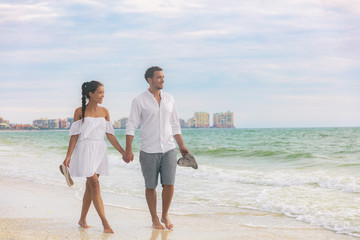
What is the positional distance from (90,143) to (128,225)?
1.37 metres

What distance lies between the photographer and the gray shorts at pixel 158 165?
15.5ft

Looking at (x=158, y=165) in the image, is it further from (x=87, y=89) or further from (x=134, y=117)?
(x=87, y=89)

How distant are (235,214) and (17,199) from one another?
12.3 feet

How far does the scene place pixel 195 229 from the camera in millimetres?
5309

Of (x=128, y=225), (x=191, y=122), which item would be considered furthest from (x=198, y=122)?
(x=128, y=225)

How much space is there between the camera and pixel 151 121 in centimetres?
473

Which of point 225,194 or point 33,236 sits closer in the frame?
point 33,236

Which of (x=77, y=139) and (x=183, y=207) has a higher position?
(x=77, y=139)

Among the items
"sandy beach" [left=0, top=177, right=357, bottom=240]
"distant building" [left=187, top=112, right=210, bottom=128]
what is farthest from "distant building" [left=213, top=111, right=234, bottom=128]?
"sandy beach" [left=0, top=177, right=357, bottom=240]

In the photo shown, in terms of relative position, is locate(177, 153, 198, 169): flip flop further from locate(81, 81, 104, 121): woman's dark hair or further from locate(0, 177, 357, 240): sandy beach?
locate(81, 81, 104, 121): woman's dark hair

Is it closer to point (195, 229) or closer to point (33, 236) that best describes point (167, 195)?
point (195, 229)

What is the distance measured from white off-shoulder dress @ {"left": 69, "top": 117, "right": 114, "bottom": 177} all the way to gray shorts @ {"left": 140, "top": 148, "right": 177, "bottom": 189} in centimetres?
48

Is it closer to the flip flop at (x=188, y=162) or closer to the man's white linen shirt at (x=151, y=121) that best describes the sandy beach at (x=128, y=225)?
the flip flop at (x=188, y=162)

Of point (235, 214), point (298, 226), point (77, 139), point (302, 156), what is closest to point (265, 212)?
point (235, 214)
